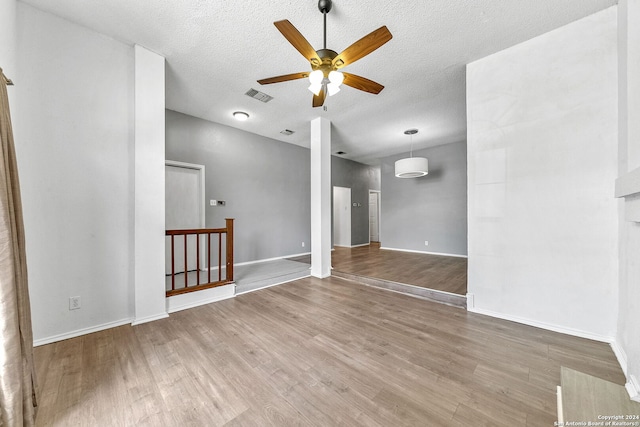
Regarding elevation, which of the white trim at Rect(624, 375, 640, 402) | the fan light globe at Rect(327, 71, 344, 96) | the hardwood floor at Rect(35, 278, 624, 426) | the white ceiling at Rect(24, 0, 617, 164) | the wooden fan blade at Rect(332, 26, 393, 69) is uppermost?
the white ceiling at Rect(24, 0, 617, 164)

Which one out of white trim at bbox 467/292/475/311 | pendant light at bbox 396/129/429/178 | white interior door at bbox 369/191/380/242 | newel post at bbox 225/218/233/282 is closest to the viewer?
white trim at bbox 467/292/475/311

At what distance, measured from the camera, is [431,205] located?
643 cm

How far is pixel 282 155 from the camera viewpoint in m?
5.76

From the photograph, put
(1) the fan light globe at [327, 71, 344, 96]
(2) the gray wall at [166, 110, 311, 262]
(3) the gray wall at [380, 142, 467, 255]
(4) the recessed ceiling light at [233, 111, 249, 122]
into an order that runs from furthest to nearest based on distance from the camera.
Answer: (3) the gray wall at [380, 142, 467, 255], (2) the gray wall at [166, 110, 311, 262], (4) the recessed ceiling light at [233, 111, 249, 122], (1) the fan light globe at [327, 71, 344, 96]

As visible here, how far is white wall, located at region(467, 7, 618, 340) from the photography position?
6.99ft

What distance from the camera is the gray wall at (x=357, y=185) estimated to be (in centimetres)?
724

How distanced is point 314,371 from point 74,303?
8.12ft

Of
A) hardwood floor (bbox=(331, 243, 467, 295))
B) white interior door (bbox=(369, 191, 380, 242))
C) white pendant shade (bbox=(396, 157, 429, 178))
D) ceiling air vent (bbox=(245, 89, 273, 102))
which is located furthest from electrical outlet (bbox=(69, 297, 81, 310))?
white interior door (bbox=(369, 191, 380, 242))

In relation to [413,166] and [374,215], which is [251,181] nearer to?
[413,166]

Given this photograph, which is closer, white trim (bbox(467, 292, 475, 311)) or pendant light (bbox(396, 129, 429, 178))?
white trim (bbox(467, 292, 475, 311))

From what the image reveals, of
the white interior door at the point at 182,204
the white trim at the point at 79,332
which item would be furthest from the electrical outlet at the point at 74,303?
the white interior door at the point at 182,204

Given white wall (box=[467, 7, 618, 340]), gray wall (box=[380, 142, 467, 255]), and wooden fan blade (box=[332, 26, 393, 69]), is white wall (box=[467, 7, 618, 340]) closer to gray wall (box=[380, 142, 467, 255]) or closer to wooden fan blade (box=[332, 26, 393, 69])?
wooden fan blade (box=[332, 26, 393, 69])

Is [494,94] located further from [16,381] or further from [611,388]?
[16,381]

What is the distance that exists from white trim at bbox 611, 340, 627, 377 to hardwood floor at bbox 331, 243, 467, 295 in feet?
4.09
